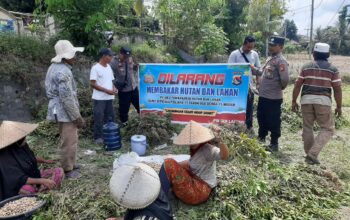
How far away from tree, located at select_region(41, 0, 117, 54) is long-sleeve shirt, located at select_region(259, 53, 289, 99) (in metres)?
5.26

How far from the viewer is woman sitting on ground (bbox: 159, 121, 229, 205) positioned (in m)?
3.50

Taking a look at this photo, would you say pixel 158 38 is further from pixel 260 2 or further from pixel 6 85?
pixel 260 2

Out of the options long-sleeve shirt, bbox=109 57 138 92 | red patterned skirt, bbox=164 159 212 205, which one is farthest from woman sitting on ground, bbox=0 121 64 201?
long-sleeve shirt, bbox=109 57 138 92

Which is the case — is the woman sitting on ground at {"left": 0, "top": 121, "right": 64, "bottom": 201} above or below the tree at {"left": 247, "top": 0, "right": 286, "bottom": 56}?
below

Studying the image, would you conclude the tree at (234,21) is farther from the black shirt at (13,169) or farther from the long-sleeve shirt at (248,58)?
the black shirt at (13,169)

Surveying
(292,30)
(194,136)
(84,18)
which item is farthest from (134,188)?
(292,30)

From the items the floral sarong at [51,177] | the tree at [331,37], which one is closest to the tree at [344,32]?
the tree at [331,37]

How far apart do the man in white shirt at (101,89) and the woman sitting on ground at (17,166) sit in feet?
6.72

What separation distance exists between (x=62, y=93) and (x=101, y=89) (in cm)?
165

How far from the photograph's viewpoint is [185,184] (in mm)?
3535

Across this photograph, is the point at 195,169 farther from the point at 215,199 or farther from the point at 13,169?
the point at 13,169

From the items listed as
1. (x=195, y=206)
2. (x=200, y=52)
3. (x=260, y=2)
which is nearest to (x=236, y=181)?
(x=195, y=206)

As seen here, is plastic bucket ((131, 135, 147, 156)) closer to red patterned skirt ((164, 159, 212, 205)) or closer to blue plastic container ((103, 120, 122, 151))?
blue plastic container ((103, 120, 122, 151))

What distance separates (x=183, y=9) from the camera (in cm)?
1703
